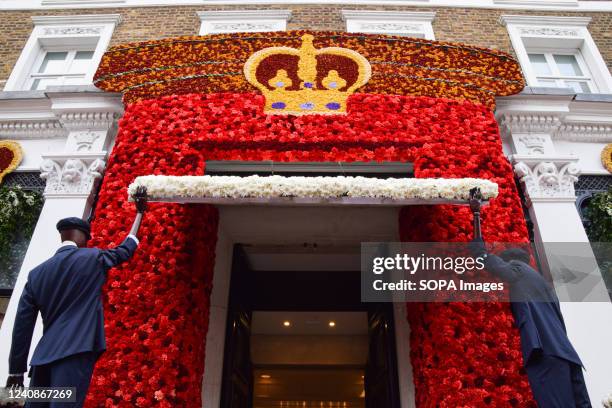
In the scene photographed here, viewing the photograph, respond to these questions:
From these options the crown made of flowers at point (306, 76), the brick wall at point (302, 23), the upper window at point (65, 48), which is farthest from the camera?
the brick wall at point (302, 23)

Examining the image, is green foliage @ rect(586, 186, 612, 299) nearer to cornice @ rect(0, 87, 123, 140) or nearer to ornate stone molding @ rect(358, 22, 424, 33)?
ornate stone molding @ rect(358, 22, 424, 33)

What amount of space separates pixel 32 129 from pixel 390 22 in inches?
295

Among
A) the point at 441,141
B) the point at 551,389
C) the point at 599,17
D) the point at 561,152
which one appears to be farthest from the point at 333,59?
the point at 599,17

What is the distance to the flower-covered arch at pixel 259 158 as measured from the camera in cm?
470

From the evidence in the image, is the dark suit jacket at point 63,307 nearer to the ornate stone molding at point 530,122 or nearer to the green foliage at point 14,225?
the green foliage at point 14,225

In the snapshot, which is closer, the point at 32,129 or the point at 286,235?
the point at 32,129

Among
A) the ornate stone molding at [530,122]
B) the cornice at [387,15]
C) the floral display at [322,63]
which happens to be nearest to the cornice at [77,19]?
the floral display at [322,63]

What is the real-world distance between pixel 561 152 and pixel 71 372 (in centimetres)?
734

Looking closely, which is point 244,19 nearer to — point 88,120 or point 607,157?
point 88,120

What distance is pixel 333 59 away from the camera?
6.96m

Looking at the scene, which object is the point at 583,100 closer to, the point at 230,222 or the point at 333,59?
the point at 333,59

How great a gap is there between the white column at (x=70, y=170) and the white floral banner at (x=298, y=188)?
2102 millimetres

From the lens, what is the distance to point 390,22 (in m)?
9.51
